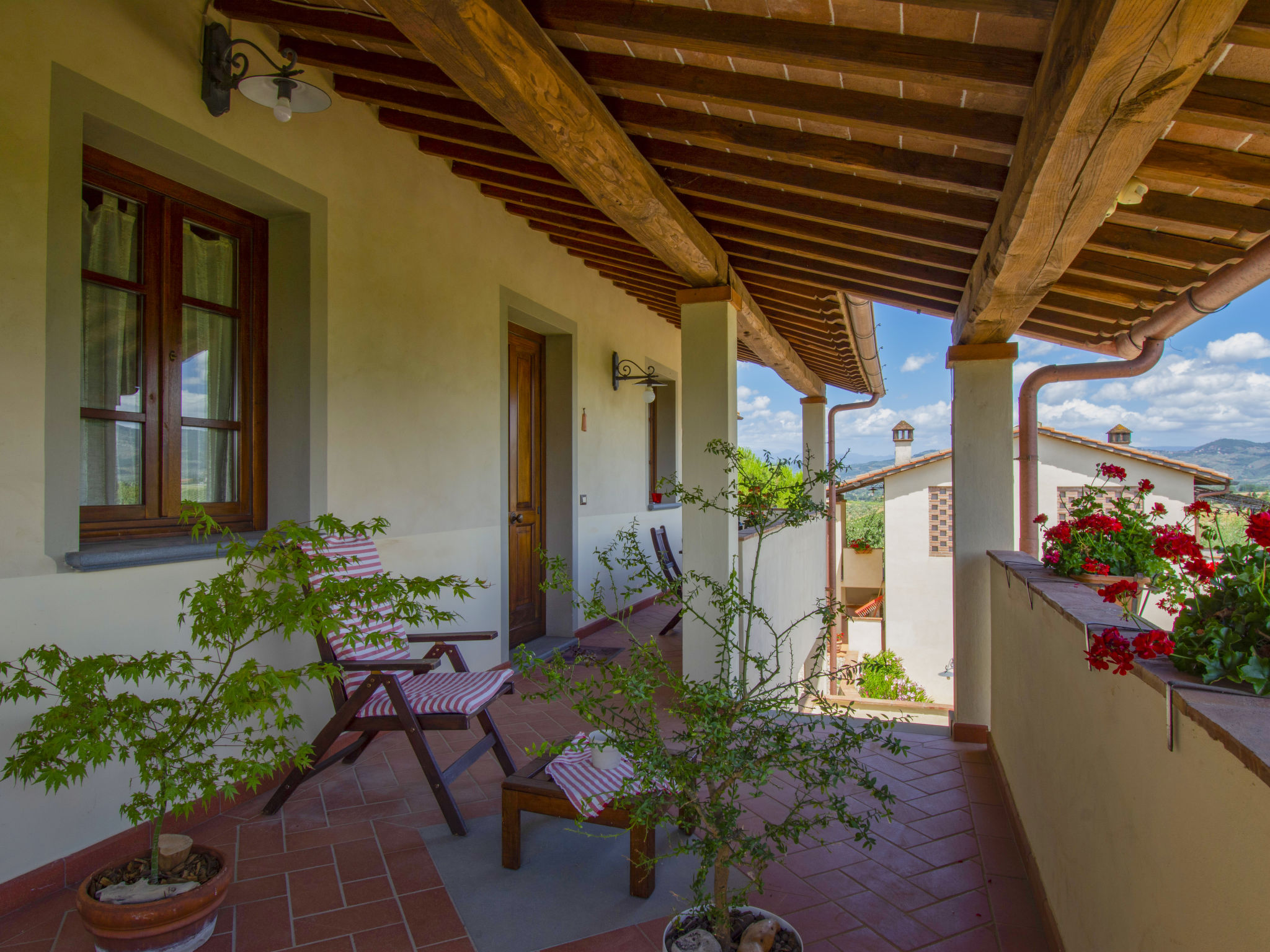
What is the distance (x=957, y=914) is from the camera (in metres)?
2.23

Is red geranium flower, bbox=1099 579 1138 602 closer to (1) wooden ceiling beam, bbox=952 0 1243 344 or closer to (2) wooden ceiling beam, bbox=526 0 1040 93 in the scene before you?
(1) wooden ceiling beam, bbox=952 0 1243 344

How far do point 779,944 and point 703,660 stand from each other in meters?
2.43

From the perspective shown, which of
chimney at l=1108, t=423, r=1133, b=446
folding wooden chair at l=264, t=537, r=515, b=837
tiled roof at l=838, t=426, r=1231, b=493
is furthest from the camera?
chimney at l=1108, t=423, r=1133, b=446

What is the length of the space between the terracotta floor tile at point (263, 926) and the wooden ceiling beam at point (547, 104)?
2390mm

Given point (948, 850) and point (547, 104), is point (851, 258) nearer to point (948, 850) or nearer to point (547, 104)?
point (547, 104)

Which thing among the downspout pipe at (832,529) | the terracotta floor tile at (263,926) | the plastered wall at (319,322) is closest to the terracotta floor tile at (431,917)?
the terracotta floor tile at (263,926)

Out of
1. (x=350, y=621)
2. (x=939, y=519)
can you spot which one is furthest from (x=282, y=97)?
(x=939, y=519)

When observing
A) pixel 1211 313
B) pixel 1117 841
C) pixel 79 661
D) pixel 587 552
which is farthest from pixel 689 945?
pixel 587 552

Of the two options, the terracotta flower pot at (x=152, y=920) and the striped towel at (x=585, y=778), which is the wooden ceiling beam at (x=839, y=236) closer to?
the striped towel at (x=585, y=778)

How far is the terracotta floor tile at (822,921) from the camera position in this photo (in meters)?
2.12

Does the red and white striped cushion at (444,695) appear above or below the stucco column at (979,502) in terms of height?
below

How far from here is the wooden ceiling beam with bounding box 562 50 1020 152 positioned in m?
2.11

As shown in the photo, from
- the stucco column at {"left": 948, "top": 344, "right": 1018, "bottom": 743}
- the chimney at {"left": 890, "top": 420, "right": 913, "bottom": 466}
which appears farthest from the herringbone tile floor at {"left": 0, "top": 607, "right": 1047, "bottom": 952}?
the chimney at {"left": 890, "top": 420, "right": 913, "bottom": 466}

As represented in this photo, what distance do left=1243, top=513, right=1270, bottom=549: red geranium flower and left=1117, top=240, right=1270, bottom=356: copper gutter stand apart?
1.65 metres
